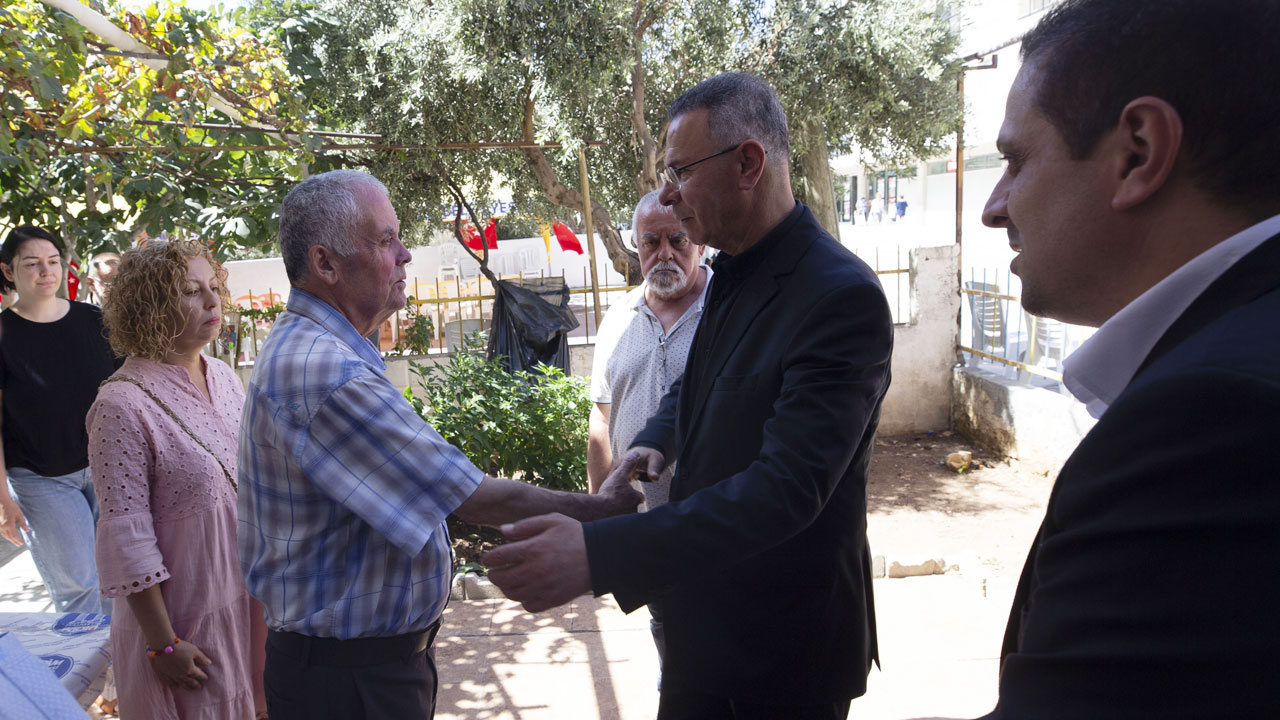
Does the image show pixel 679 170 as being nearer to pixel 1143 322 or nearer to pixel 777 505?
pixel 777 505

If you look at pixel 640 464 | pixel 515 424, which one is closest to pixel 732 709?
pixel 640 464

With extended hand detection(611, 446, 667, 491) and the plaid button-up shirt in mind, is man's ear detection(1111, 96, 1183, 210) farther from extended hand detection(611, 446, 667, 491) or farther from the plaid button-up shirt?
extended hand detection(611, 446, 667, 491)

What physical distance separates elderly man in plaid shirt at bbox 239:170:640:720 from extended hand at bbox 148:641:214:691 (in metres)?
0.62

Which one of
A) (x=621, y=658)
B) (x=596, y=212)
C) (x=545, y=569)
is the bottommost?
(x=621, y=658)

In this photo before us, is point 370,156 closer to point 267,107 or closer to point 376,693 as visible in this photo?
point 267,107

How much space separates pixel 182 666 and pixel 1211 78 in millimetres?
2742

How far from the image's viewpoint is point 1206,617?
62 centimetres

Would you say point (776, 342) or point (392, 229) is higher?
point (392, 229)

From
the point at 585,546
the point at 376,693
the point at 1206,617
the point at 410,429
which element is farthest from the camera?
the point at 376,693

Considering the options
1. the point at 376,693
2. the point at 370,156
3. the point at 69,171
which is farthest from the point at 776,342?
the point at 370,156

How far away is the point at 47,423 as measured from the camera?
12.6 feet

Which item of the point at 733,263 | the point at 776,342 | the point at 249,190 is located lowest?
the point at 776,342

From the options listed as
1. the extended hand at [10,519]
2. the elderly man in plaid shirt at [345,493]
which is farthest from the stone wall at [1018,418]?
the extended hand at [10,519]

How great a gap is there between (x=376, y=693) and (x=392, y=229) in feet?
3.53
